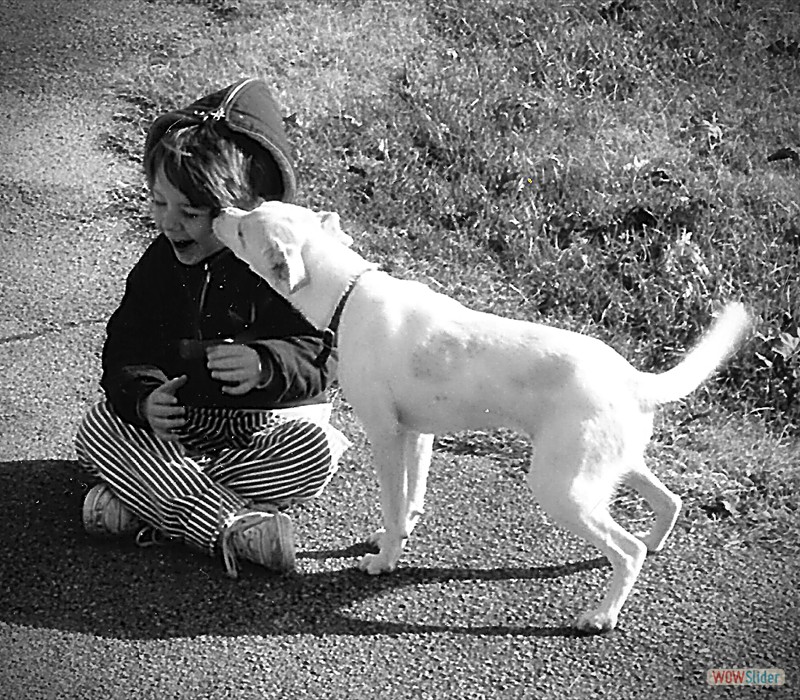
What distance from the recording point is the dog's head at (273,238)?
3439 mm

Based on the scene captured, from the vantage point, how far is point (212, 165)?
371 centimetres

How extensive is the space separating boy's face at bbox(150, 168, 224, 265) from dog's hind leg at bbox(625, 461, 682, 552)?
1.41 metres

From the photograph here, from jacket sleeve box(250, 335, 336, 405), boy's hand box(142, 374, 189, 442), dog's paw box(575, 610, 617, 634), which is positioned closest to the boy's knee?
boy's hand box(142, 374, 189, 442)

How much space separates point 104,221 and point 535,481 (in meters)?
3.33

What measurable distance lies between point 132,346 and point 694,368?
67.3 inches

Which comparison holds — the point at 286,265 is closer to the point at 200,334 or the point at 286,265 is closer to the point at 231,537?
the point at 200,334

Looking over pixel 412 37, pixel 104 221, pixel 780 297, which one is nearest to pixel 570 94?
pixel 412 37

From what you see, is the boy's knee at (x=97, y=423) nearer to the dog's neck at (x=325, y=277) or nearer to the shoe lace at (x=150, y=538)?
the shoe lace at (x=150, y=538)

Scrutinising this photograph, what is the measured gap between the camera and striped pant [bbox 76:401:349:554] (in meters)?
3.68

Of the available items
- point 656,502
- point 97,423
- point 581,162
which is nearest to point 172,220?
point 97,423

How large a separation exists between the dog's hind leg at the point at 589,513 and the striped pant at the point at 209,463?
865 millimetres

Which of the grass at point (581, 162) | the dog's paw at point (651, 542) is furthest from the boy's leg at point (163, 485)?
the dog's paw at point (651, 542)

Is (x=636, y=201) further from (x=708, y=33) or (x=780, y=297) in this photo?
(x=708, y=33)

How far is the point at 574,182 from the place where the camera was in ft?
20.9
